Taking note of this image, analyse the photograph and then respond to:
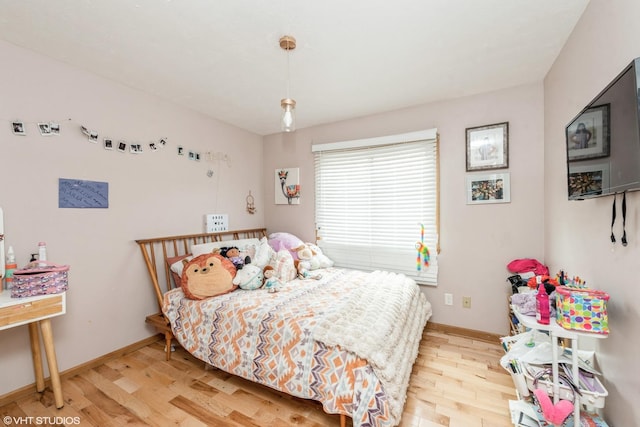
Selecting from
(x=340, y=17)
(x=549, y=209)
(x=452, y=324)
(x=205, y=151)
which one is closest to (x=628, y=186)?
(x=549, y=209)

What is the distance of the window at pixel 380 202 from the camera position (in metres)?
2.85

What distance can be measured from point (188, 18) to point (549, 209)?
9.75ft

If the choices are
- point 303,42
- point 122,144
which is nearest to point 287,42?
point 303,42

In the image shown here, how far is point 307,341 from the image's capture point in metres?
1.67

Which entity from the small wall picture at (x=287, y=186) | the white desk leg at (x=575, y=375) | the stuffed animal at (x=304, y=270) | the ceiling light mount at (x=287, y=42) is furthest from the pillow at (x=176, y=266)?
the white desk leg at (x=575, y=375)

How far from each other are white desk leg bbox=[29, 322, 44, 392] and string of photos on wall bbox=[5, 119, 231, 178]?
4.45ft

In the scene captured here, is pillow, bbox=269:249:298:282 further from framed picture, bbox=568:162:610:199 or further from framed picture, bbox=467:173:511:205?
framed picture, bbox=568:162:610:199

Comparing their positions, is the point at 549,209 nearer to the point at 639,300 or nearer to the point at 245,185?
the point at 639,300

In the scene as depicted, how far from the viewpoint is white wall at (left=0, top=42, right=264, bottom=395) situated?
1.86 metres

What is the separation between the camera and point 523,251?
8.12 ft

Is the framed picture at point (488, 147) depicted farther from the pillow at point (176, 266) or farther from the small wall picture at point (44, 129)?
the small wall picture at point (44, 129)

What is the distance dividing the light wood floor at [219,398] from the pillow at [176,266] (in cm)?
68

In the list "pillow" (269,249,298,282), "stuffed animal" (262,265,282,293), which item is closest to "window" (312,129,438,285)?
"pillow" (269,249,298,282)

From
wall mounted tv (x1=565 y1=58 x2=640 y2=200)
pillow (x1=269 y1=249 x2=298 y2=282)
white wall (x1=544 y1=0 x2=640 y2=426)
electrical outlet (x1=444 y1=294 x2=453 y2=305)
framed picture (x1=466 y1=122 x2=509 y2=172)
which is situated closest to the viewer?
wall mounted tv (x1=565 y1=58 x2=640 y2=200)
